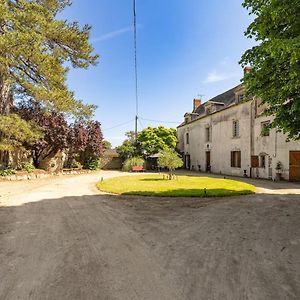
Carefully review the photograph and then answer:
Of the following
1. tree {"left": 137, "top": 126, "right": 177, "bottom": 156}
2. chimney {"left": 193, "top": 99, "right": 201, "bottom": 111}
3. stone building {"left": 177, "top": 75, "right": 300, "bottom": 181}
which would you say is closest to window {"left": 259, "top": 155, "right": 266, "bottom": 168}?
stone building {"left": 177, "top": 75, "right": 300, "bottom": 181}

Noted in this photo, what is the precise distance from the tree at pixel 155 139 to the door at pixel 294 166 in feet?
65.6

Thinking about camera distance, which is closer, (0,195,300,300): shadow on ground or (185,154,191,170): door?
(0,195,300,300): shadow on ground

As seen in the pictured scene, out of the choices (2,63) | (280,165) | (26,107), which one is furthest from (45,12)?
Result: (280,165)

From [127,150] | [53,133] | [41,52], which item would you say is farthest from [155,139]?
[41,52]

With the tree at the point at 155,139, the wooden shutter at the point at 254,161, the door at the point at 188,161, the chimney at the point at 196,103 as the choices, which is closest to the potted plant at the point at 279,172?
the wooden shutter at the point at 254,161

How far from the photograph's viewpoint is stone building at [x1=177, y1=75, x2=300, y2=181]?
2077cm

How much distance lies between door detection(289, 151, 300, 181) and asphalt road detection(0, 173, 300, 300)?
1146 centimetres

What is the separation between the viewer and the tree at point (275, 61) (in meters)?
7.23

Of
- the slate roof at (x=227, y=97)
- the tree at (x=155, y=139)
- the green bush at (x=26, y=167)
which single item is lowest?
the green bush at (x=26, y=167)

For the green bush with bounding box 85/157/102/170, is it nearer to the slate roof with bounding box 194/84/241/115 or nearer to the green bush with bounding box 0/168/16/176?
the green bush with bounding box 0/168/16/176

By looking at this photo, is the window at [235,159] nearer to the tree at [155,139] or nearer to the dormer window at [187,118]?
the tree at [155,139]

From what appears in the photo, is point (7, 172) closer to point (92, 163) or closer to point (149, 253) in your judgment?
point (92, 163)

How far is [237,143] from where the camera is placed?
26.6 m

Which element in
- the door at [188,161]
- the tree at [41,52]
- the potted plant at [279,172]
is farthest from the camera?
the door at [188,161]
